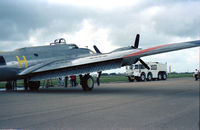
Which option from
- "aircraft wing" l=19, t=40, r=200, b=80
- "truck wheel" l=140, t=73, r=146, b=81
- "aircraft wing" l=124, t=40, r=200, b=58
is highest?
"aircraft wing" l=124, t=40, r=200, b=58

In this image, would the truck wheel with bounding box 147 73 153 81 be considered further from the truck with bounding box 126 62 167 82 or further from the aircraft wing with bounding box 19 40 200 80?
the aircraft wing with bounding box 19 40 200 80

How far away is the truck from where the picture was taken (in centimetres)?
3722

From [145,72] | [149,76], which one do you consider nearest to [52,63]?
[145,72]

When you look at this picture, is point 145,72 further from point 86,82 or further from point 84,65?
point 84,65

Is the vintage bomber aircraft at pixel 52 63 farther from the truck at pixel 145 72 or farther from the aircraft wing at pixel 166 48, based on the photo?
the truck at pixel 145 72

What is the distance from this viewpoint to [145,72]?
126ft

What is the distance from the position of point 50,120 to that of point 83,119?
935mm

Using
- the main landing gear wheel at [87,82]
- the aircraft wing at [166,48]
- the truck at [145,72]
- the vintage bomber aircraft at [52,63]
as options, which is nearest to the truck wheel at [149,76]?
the truck at [145,72]

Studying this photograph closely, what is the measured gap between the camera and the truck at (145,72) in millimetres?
37219

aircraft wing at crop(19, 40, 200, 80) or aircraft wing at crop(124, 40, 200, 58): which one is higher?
aircraft wing at crop(124, 40, 200, 58)

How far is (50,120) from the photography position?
6.19 metres

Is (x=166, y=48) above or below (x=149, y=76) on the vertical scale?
above

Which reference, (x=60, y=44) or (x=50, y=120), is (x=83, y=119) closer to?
(x=50, y=120)

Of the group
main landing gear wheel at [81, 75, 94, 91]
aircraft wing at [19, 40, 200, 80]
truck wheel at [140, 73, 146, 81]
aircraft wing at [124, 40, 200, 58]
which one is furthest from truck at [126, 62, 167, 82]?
aircraft wing at [124, 40, 200, 58]
